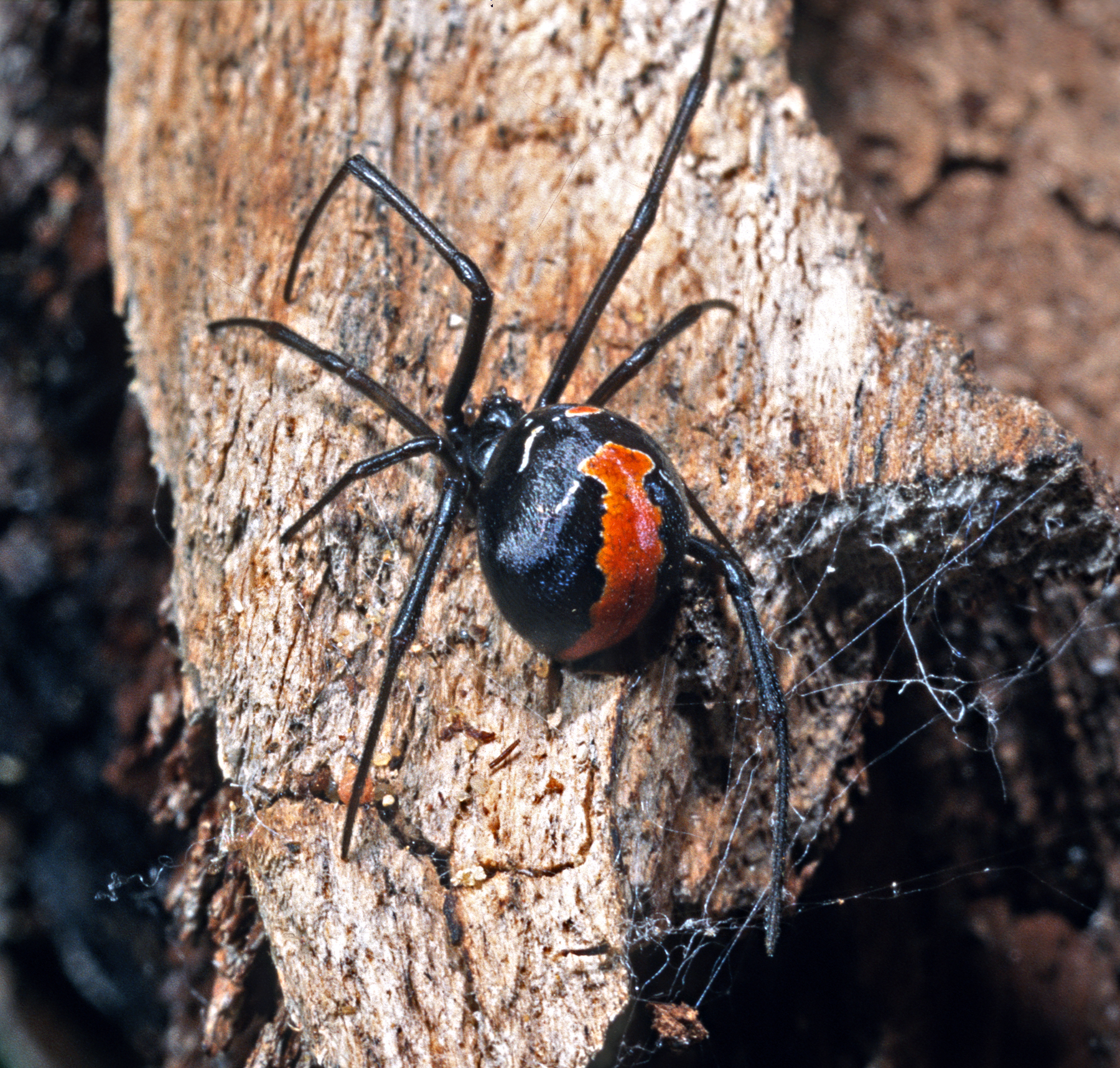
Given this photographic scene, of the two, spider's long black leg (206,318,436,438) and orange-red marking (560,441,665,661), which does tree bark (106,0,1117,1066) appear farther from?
orange-red marking (560,441,665,661)

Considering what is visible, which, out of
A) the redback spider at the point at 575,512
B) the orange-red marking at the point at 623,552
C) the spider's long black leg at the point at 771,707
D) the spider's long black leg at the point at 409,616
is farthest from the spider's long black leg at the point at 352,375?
the spider's long black leg at the point at 771,707

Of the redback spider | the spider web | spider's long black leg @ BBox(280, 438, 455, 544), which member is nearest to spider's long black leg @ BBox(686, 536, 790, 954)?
the redback spider

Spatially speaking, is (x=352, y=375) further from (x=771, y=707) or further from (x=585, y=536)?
(x=771, y=707)

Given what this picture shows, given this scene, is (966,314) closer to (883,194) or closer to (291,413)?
(883,194)

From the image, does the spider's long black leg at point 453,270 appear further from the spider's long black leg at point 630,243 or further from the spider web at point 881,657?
the spider web at point 881,657

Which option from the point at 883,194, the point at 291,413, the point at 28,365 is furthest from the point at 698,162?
the point at 28,365

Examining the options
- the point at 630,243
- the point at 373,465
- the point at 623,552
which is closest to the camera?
the point at 623,552

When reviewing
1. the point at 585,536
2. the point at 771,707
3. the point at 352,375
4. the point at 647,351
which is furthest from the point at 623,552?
the point at 352,375

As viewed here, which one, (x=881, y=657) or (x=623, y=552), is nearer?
(x=623, y=552)
